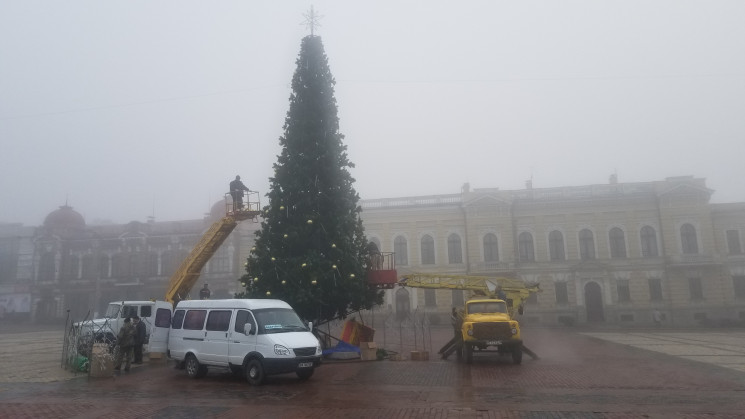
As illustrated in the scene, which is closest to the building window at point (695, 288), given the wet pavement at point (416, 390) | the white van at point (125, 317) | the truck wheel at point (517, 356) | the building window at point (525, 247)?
the building window at point (525, 247)

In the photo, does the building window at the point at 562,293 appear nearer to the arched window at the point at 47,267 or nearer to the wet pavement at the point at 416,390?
the wet pavement at the point at 416,390

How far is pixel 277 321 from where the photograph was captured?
49.6 ft

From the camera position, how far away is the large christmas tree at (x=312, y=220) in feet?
66.8

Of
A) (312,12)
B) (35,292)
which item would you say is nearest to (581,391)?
(312,12)

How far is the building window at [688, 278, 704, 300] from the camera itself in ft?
144

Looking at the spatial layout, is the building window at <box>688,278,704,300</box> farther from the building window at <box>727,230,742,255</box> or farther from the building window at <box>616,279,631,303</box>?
the building window at <box>616,279,631,303</box>

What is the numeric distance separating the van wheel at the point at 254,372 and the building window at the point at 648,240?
40.9 metres

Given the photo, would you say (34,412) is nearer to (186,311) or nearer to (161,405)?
(161,405)

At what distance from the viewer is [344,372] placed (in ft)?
54.7

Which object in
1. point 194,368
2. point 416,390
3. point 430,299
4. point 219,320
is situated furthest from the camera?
point 430,299

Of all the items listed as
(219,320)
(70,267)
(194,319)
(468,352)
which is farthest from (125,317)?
(70,267)

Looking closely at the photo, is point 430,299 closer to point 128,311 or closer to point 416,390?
point 128,311

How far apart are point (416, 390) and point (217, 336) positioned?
621 cm

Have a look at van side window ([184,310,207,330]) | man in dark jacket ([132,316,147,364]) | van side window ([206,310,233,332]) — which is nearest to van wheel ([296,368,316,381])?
van side window ([206,310,233,332])
